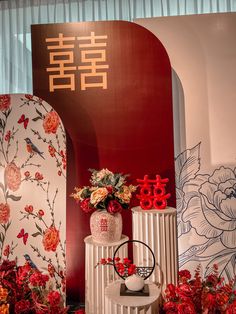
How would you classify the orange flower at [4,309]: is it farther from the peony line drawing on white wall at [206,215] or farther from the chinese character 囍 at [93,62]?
the chinese character 囍 at [93,62]

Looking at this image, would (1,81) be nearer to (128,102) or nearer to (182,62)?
(128,102)

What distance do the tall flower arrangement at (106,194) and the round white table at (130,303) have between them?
48 cm

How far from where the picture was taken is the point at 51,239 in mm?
2197

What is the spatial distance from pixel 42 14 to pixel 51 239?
1920mm

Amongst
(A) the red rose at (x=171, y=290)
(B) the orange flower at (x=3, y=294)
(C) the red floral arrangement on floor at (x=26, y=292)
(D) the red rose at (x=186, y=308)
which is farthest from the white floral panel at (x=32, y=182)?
(D) the red rose at (x=186, y=308)

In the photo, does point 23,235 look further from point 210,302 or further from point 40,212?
point 210,302

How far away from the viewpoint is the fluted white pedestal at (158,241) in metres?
1.97

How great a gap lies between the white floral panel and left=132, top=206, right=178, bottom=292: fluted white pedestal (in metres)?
0.52

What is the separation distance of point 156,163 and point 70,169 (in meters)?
0.61

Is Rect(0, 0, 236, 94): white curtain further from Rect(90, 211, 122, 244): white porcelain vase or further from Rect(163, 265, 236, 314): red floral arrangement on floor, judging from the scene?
Rect(163, 265, 236, 314): red floral arrangement on floor

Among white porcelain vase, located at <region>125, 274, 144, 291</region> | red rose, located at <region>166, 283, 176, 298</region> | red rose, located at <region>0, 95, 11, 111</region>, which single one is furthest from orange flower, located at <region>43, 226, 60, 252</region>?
red rose, located at <region>0, 95, 11, 111</region>

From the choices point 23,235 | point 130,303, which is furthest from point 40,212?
point 130,303

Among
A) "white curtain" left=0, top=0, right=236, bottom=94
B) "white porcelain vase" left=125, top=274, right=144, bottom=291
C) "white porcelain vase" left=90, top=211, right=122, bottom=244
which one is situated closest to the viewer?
"white porcelain vase" left=125, top=274, right=144, bottom=291

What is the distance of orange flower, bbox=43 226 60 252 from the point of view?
218 cm
